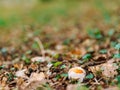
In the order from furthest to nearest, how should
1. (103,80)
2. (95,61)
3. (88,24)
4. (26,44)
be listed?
(88,24), (26,44), (95,61), (103,80)

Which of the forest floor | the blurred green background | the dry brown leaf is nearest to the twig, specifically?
the forest floor

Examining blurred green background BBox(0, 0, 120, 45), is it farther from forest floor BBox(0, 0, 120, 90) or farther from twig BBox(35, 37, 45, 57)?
twig BBox(35, 37, 45, 57)

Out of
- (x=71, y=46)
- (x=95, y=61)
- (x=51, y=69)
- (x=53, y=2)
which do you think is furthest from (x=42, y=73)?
(x=53, y=2)

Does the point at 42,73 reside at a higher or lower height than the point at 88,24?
lower

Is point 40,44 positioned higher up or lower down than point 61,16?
lower down

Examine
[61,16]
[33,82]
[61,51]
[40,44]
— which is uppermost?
[61,16]

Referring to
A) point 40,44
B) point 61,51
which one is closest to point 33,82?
point 61,51

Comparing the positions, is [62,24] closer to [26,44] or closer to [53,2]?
[26,44]

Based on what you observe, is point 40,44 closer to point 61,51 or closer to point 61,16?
point 61,51

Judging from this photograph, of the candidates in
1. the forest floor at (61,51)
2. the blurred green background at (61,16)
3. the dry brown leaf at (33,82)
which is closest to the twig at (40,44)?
the forest floor at (61,51)
